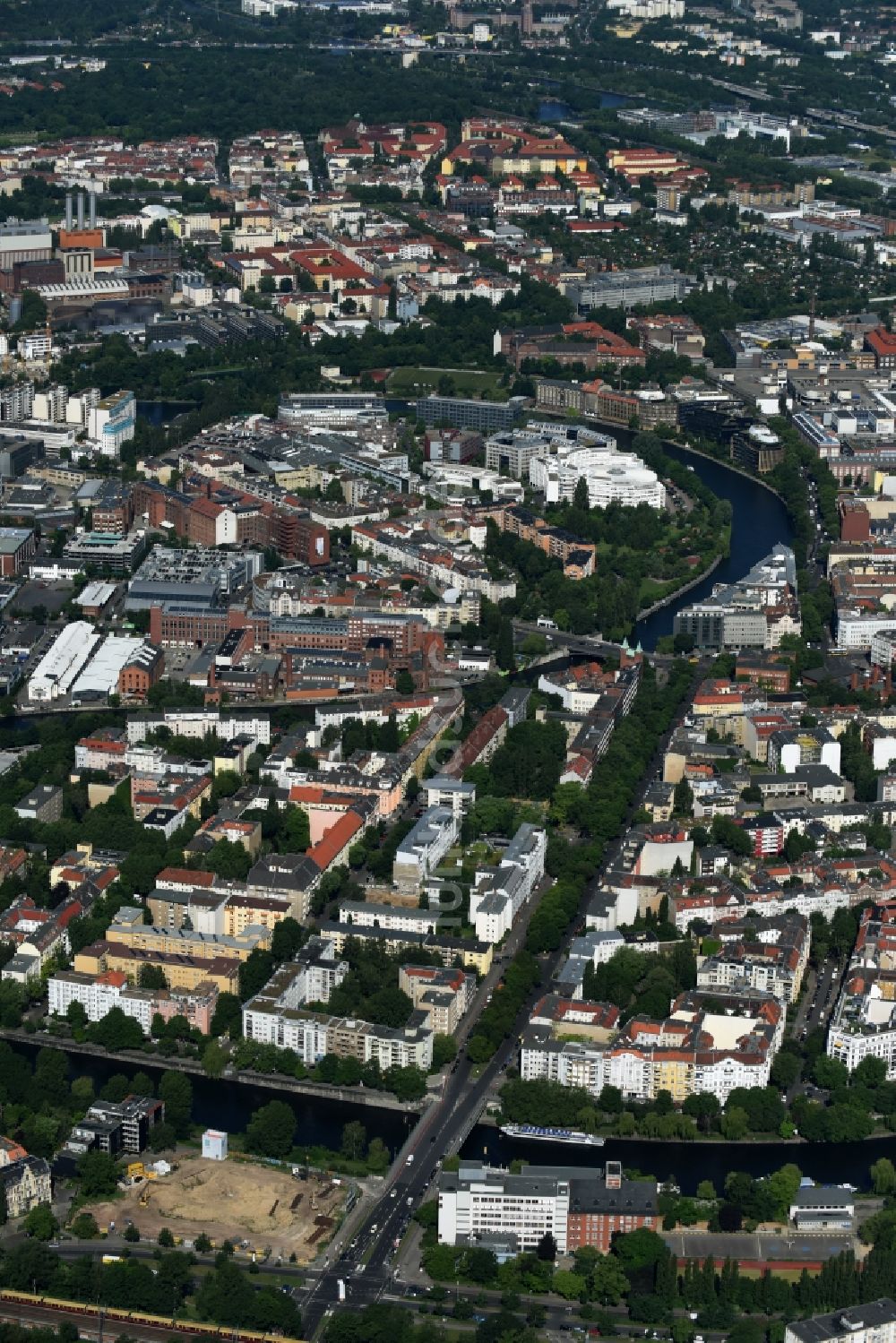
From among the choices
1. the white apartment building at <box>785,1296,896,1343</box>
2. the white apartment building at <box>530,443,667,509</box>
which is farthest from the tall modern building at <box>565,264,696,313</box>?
the white apartment building at <box>785,1296,896,1343</box>

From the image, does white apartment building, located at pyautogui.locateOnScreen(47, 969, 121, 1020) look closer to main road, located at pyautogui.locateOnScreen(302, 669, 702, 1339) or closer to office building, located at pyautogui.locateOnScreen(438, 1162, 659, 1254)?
main road, located at pyautogui.locateOnScreen(302, 669, 702, 1339)

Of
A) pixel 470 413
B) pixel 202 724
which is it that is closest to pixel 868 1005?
pixel 202 724

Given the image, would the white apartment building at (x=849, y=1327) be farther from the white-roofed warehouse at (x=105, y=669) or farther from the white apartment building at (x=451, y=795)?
the white-roofed warehouse at (x=105, y=669)

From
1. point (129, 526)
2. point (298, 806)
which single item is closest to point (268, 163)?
point (129, 526)

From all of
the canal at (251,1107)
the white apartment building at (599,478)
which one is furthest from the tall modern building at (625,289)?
the canal at (251,1107)

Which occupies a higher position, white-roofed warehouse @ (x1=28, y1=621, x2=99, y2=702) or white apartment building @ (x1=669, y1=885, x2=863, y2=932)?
white apartment building @ (x1=669, y1=885, x2=863, y2=932)

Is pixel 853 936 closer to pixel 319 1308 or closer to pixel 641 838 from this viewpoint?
pixel 641 838

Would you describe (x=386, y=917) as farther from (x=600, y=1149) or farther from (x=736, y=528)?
(x=736, y=528)
